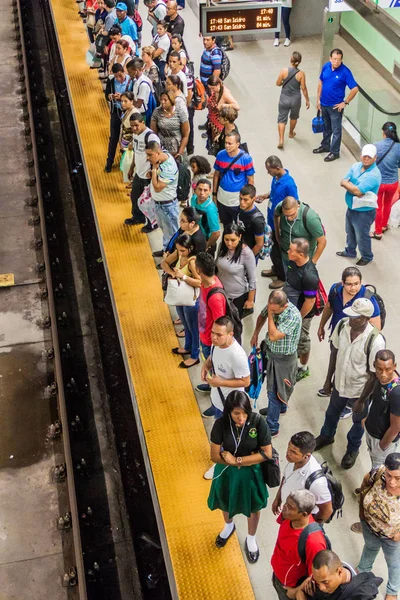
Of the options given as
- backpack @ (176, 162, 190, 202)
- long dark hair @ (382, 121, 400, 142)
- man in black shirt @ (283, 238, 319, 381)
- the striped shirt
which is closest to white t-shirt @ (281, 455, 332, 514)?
man in black shirt @ (283, 238, 319, 381)

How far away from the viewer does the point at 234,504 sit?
5.62m

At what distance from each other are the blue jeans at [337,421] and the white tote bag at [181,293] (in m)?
1.52

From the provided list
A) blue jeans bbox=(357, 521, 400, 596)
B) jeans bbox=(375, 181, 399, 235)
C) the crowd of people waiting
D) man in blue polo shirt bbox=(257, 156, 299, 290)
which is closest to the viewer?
the crowd of people waiting

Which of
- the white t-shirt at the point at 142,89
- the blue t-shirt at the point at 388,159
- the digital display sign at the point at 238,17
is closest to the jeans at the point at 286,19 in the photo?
the digital display sign at the point at 238,17

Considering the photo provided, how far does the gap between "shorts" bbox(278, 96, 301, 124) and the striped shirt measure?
1079mm

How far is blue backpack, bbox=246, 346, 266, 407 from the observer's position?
20.8ft

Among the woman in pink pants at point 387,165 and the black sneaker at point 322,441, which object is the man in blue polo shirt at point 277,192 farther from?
the black sneaker at point 322,441

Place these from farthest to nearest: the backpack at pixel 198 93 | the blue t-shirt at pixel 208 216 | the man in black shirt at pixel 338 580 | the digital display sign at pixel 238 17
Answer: the backpack at pixel 198 93
the digital display sign at pixel 238 17
the blue t-shirt at pixel 208 216
the man in black shirt at pixel 338 580

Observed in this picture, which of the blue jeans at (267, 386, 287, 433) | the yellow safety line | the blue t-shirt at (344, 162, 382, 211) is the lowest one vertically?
the yellow safety line

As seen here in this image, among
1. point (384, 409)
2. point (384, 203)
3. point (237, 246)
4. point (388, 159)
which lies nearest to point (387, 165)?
point (388, 159)

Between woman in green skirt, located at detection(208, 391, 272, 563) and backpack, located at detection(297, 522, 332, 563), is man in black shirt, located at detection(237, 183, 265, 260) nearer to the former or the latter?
woman in green skirt, located at detection(208, 391, 272, 563)

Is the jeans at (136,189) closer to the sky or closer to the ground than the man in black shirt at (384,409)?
closer to the ground

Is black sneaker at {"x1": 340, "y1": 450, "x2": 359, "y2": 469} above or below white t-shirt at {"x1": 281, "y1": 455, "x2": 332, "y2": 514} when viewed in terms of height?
below

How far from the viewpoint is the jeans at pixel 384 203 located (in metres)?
9.16
